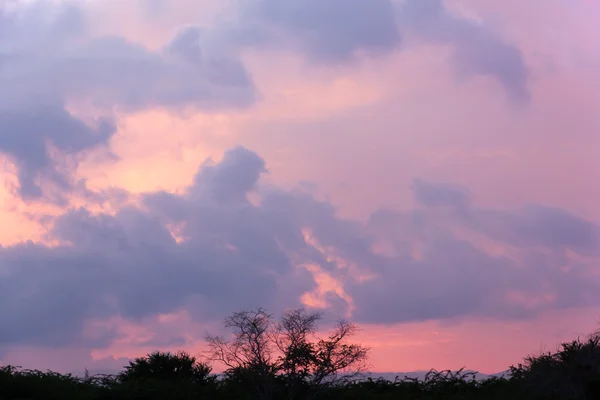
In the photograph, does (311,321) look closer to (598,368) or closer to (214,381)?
(214,381)

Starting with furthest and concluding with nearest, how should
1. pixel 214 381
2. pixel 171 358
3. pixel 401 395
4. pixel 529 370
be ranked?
pixel 171 358
pixel 214 381
pixel 401 395
pixel 529 370

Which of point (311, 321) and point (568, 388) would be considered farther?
point (311, 321)

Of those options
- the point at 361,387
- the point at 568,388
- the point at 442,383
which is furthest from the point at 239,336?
the point at 568,388

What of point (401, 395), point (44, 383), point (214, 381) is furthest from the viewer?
point (214, 381)

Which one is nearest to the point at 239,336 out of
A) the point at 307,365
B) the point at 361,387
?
the point at 307,365

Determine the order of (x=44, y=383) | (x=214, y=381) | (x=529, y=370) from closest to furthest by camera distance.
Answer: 1. (x=44, y=383)
2. (x=529, y=370)
3. (x=214, y=381)

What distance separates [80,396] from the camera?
1294 inches

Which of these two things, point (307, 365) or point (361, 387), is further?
point (361, 387)

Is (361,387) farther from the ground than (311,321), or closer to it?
closer to it

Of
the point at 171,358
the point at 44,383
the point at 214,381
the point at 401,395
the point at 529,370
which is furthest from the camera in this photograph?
the point at 171,358

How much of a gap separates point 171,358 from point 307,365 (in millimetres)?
12452

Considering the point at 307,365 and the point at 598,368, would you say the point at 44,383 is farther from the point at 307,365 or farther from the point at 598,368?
the point at 598,368

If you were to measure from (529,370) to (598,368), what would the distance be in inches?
133

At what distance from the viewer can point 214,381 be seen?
41156 mm
